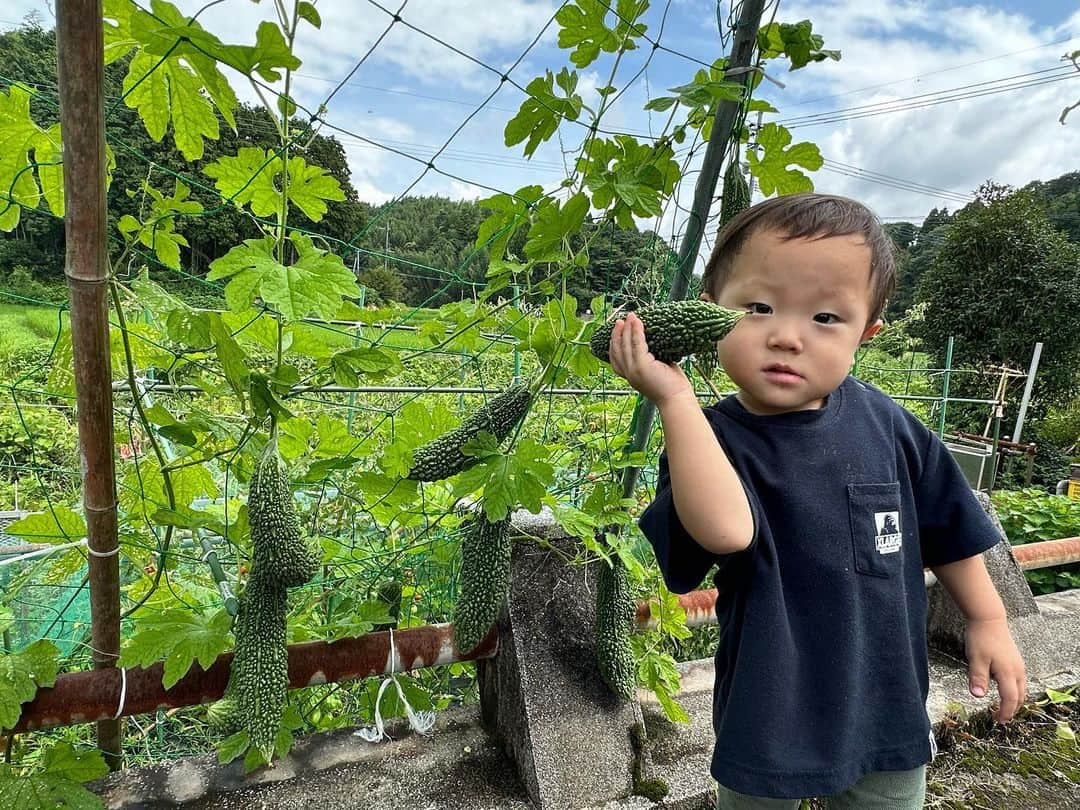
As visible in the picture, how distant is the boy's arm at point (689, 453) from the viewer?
1099mm

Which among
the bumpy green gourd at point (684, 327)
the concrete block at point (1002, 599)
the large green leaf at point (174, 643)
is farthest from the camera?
the concrete block at point (1002, 599)

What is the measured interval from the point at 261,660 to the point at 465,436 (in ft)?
2.13

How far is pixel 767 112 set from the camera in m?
1.71

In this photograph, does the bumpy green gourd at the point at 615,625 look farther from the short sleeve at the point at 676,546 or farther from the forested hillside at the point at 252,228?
the forested hillside at the point at 252,228

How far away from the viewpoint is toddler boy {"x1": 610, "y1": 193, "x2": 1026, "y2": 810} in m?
1.19

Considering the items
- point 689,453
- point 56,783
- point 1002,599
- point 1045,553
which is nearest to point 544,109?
point 689,453

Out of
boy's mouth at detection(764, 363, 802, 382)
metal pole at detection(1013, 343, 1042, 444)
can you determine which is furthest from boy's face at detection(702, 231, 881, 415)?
metal pole at detection(1013, 343, 1042, 444)

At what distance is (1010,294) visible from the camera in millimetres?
15281

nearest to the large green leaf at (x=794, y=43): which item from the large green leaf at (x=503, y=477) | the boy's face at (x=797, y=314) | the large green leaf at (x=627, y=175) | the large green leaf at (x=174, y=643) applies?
the large green leaf at (x=627, y=175)

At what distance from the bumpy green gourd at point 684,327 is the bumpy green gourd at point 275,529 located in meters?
0.77

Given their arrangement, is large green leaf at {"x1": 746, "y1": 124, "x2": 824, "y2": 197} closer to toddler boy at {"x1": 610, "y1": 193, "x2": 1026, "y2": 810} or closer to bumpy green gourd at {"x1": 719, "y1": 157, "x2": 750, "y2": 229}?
bumpy green gourd at {"x1": 719, "y1": 157, "x2": 750, "y2": 229}

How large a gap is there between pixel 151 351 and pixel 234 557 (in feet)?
2.24

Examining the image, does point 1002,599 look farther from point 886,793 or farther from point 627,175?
point 627,175

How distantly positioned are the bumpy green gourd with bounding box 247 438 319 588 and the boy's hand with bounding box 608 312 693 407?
715 millimetres
